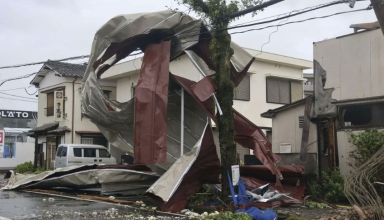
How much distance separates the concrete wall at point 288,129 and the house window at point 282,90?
29.8 feet

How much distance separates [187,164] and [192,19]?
13.5ft

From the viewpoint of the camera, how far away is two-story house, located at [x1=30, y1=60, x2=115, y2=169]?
3030cm

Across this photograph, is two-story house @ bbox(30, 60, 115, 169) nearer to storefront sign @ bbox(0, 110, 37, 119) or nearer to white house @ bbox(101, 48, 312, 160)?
white house @ bbox(101, 48, 312, 160)

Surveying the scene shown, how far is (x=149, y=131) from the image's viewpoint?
12.3m

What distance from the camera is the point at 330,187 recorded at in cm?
1312

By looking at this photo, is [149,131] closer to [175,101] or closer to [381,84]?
[175,101]

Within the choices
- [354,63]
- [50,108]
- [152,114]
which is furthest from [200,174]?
[50,108]

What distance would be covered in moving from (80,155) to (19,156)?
18.7 meters

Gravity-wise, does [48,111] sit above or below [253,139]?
above

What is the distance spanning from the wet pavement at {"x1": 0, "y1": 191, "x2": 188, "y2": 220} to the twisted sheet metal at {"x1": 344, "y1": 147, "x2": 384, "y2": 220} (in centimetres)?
389

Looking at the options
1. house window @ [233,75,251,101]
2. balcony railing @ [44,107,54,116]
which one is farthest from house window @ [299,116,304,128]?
balcony railing @ [44,107,54,116]

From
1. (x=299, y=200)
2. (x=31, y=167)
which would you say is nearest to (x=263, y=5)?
(x=299, y=200)

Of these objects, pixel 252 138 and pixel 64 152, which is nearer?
pixel 252 138

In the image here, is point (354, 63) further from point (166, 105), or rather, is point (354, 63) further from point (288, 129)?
point (166, 105)
